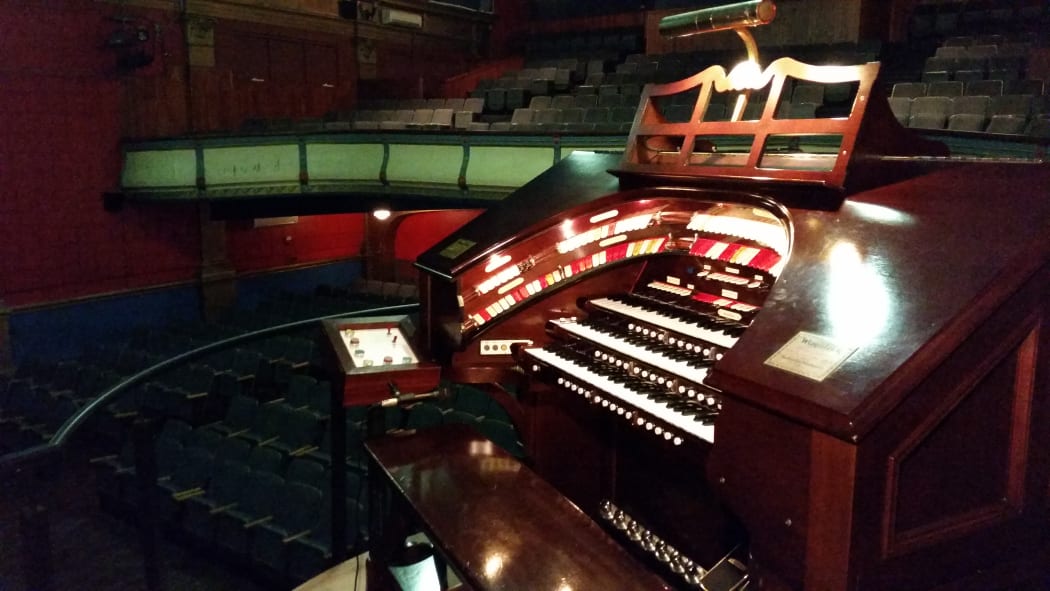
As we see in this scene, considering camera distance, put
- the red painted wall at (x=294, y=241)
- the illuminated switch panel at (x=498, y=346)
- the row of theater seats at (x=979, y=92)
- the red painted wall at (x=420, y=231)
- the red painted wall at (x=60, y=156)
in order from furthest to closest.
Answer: the red painted wall at (x=420, y=231), the red painted wall at (x=294, y=241), the red painted wall at (x=60, y=156), the row of theater seats at (x=979, y=92), the illuminated switch panel at (x=498, y=346)

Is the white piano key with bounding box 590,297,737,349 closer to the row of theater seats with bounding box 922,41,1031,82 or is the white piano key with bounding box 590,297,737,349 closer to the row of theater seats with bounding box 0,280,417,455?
the row of theater seats with bounding box 0,280,417,455

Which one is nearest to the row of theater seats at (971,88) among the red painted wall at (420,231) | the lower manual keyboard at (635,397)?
the lower manual keyboard at (635,397)

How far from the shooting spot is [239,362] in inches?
242

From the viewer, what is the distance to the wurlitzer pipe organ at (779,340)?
1.21 m

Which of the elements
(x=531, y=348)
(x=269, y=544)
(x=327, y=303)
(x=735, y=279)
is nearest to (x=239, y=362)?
(x=327, y=303)

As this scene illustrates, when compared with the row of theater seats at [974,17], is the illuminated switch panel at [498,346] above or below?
below

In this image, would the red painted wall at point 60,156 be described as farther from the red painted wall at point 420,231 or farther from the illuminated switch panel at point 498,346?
the illuminated switch panel at point 498,346

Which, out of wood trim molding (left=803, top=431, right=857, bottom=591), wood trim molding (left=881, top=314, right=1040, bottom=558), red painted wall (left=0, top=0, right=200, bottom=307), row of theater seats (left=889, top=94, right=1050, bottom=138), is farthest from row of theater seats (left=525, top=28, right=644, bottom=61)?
wood trim molding (left=803, top=431, right=857, bottom=591)

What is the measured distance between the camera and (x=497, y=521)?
1.79 m

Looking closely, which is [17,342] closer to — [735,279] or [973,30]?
[735,279]

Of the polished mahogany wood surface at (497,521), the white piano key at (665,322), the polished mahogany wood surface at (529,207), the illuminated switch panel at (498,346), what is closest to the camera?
the polished mahogany wood surface at (497,521)

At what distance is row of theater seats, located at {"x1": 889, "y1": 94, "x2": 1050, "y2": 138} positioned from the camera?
14.2 feet

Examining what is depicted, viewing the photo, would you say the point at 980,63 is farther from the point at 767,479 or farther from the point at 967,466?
the point at 767,479

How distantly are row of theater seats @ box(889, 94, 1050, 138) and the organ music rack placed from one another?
8.88 ft
